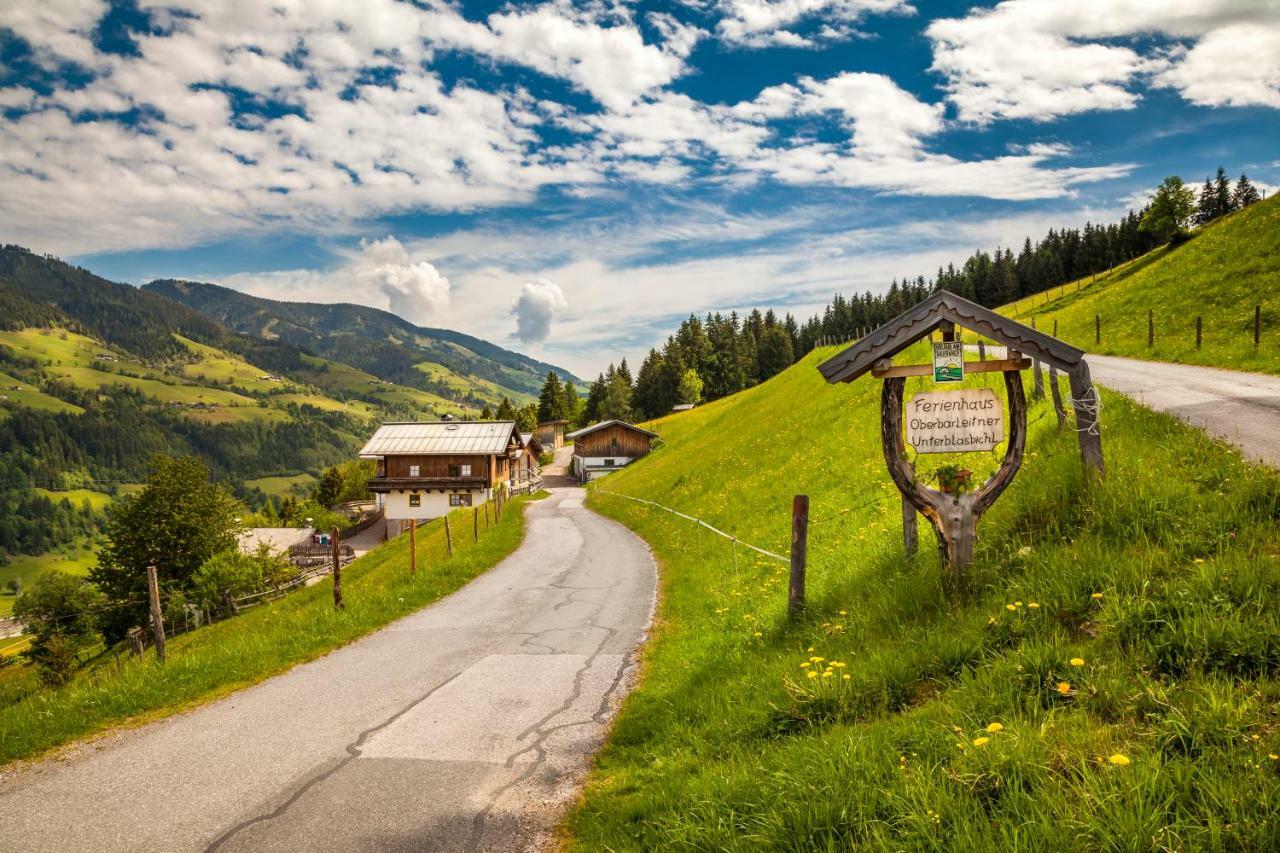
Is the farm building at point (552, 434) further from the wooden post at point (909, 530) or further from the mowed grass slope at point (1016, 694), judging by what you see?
the wooden post at point (909, 530)

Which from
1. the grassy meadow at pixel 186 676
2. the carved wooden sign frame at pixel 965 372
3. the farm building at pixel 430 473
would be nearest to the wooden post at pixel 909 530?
the carved wooden sign frame at pixel 965 372

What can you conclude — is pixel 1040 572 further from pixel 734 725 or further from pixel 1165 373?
pixel 1165 373

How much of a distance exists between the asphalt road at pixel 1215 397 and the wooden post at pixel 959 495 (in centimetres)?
313

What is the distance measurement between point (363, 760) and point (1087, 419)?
32.4 ft

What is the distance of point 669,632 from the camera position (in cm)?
1228

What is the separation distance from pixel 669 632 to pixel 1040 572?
Result: 719 cm

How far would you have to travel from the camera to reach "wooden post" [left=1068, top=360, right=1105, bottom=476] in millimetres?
8008

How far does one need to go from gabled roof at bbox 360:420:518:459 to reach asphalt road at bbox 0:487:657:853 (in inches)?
2234

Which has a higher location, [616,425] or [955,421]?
[955,421]

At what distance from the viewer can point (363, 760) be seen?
7.35 m

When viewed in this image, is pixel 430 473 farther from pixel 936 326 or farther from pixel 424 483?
pixel 936 326

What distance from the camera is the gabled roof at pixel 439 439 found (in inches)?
2640

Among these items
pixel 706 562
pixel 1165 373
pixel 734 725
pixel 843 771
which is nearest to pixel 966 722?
pixel 843 771

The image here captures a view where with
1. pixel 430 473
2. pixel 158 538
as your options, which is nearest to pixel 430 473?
pixel 430 473
